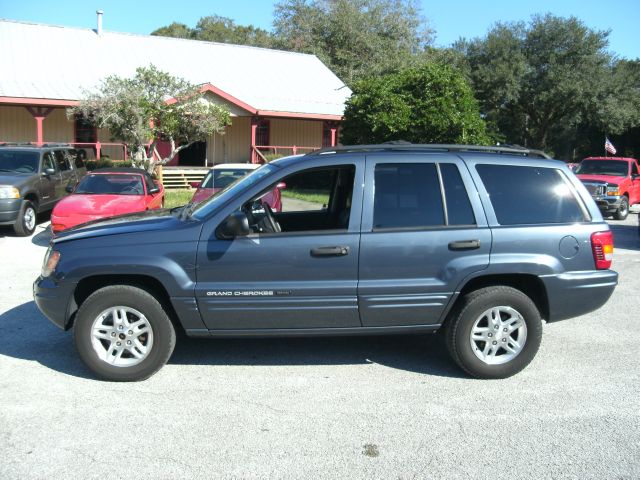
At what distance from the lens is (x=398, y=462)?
3623 millimetres

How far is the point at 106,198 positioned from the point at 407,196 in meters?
7.23

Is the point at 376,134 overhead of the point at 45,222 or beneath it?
overhead

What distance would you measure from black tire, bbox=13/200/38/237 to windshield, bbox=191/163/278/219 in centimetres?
795

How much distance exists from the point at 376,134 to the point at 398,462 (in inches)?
632

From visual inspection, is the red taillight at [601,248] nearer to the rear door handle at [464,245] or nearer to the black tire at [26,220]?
the rear door handle at [464,245]

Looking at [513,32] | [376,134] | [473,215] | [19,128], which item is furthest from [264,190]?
[513,32]

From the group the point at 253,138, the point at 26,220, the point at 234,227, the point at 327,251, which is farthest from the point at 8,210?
the point at 253,138

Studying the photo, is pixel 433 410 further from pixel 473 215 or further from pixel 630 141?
pixel 630 141

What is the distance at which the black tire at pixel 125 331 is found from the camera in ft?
15.3

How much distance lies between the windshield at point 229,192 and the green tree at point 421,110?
1341cm

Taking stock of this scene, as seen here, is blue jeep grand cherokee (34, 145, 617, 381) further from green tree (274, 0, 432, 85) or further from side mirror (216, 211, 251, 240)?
green tree (274, 0, 432, 85)

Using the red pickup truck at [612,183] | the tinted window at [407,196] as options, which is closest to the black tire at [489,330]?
the tinted window at [407,196]

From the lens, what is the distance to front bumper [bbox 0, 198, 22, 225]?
37.7 feet

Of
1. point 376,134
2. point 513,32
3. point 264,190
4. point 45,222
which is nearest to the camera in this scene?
point 264,190
